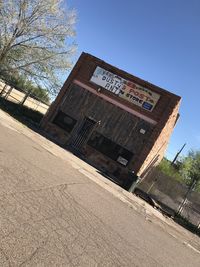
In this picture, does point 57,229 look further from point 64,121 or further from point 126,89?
point 64,121

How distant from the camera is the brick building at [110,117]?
2311 centimetres

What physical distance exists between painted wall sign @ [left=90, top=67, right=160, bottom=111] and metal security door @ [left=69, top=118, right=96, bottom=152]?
2714 mm

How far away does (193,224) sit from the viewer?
1970 centimetres

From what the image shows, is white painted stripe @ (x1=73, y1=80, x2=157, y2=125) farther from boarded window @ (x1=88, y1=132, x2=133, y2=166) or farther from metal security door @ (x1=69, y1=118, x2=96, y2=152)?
boarded window @ (x1=88, y1=132, x2=133, y2=166)

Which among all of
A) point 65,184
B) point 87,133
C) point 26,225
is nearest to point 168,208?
point 87,133

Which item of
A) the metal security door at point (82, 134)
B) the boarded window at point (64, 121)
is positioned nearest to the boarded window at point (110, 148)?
the metal security door at point (82, 134)

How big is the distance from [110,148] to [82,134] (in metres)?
2.34

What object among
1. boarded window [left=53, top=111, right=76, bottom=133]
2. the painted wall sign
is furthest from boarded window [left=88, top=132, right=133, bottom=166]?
the painted wall sign

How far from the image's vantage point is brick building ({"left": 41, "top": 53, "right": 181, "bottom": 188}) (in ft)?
75.8

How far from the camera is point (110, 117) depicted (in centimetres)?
2403

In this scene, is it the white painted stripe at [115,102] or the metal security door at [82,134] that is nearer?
the white painted stripe at [115,102]

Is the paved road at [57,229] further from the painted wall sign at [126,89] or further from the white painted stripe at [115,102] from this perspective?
the painted wall sign at [126,89]

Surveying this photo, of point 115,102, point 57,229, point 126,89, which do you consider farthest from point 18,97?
point 57,229

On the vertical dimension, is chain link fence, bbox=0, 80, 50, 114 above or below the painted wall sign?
below
